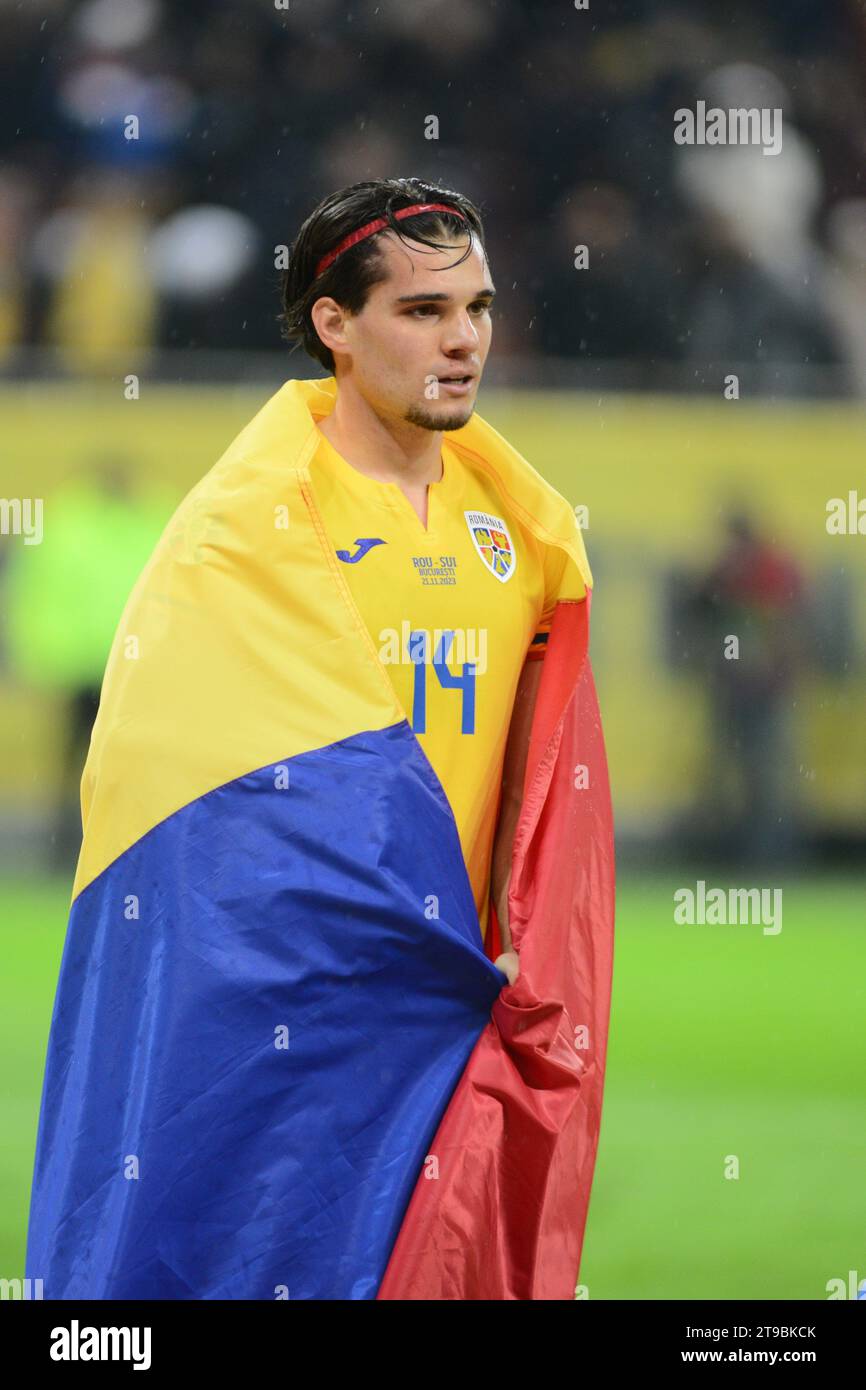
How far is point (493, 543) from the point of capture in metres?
A: 3.47

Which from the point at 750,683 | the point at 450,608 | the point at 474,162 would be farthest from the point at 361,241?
the point at 474,162

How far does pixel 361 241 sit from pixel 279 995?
1.29m

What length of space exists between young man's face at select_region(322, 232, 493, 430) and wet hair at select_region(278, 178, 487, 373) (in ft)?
A: 0.08

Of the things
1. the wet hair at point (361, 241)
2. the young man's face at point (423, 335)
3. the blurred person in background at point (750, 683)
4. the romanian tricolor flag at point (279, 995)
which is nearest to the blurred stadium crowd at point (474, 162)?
the blurred person in background at point (750, 683)

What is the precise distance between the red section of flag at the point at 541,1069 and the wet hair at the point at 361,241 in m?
0.67

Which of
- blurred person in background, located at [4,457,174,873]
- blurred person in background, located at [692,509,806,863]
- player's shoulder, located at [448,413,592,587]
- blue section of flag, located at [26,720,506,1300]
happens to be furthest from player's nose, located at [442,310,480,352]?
blurred person in background, located at [692,509,806,863]

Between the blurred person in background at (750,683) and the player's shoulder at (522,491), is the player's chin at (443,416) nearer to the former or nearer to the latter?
the player's shoulder at (522,491)

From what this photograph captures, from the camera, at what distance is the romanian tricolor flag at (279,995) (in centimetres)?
306

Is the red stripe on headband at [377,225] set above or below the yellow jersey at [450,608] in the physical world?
above

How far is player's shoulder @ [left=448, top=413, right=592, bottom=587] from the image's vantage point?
352cm

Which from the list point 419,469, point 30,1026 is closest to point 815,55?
point 30,1026

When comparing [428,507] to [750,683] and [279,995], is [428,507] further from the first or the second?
[750,683]

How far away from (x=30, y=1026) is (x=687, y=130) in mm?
6853

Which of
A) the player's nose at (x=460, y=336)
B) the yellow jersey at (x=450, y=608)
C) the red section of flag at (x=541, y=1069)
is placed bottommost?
the red section of flag at (x=541, y=1069)
